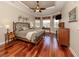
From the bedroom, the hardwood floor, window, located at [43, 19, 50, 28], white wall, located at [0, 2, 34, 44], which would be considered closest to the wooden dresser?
the bedroom

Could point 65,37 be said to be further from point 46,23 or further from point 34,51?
point 46,23

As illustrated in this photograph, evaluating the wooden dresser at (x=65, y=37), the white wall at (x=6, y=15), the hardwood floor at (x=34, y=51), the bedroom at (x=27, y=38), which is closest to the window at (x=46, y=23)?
the bedroom at (x=27, y=38)

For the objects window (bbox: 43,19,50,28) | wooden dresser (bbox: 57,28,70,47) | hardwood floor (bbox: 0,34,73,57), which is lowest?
hardwood floor (bbox: 0,34,73,57)

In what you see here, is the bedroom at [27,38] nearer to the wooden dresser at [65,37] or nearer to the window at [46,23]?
the wooden dresser at [65,37]

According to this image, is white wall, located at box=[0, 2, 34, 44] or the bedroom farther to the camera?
white wall, located at box=[0, 2, 34, 44]

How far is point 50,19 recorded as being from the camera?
10.1 meters

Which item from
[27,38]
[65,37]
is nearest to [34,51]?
[27,38]

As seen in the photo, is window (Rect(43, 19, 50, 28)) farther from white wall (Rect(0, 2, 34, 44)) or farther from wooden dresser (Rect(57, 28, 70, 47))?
wooden dresser (Rect(57, 28, 70, 47))

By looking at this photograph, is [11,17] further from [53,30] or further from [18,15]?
[53,30]

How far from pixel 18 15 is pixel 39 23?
4.69m

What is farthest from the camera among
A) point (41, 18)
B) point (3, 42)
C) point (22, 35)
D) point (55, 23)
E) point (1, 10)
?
point (41, 18)

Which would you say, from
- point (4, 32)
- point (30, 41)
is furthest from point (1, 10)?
point (30, 41)

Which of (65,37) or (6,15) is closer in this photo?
(65,37)

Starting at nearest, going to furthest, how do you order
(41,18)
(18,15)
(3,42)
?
(3,42) → (18,15) → (41,18)
